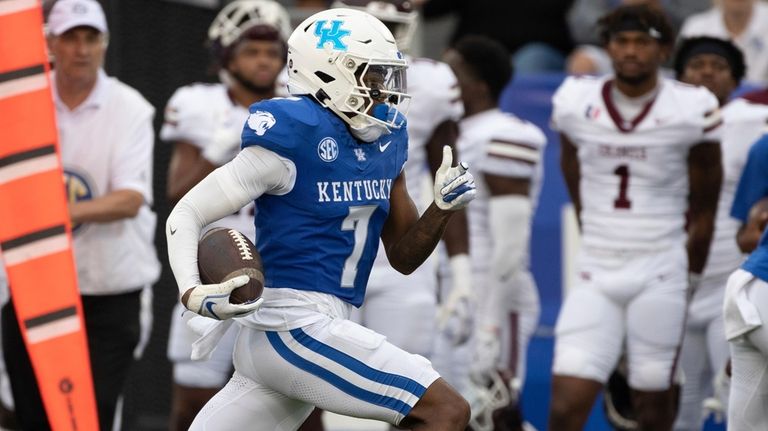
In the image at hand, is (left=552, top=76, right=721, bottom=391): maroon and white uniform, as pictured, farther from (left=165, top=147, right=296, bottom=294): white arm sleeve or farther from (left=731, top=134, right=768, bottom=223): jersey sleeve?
(left=165, top=147, right=296, bottom=294): white arm sleeve

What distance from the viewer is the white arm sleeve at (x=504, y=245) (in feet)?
25.7

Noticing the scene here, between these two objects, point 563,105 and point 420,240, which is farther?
point 563,105

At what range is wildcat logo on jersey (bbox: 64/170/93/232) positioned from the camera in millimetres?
6641

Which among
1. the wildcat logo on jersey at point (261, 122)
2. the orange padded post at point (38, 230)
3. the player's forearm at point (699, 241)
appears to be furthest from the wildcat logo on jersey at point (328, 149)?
the player's forearm at point (699, 241)

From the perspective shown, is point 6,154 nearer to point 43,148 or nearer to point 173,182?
point 43,148

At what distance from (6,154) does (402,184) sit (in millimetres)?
1346

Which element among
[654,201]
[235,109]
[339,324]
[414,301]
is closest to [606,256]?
[654,201]

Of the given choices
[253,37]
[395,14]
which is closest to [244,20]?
[253,37]

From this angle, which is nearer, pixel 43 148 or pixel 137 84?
pixel 43 148

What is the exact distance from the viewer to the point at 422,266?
685 cm

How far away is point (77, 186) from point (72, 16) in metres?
0.66

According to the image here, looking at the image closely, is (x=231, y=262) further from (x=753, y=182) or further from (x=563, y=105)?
(x=563, y=105)

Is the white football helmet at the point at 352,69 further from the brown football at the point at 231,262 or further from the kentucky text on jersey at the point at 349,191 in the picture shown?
the brown football at the point at 231,262

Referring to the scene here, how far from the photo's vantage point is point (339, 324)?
15.4 ft
